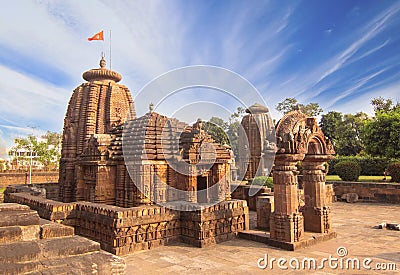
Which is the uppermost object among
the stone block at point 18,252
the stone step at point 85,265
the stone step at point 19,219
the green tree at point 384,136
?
the green tree at point 384,136

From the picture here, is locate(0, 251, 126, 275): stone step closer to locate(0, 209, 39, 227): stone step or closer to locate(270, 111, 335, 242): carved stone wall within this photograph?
locate(0, 209, 39, 227): stone step

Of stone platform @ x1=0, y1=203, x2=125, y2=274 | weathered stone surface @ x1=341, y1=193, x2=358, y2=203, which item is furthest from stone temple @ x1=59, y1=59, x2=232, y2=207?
weathered stone surface @ x1=341, y1=193, x2=358, y2=203

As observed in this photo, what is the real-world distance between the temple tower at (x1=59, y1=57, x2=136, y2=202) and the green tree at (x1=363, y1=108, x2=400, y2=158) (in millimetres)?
18037

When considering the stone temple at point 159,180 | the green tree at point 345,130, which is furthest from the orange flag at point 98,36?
the green tree at point 345,130

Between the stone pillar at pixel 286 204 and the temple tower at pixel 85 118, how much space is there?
1025 cm

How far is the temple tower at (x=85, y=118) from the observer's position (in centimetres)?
1577

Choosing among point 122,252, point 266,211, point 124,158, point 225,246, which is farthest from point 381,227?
point 124,158

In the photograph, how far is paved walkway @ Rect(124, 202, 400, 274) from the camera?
5.81 meters

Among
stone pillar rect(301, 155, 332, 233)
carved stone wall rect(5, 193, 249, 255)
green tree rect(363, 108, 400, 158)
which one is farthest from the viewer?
green tree rect(363, 108, 400, 158)

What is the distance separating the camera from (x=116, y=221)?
6926 millimetres

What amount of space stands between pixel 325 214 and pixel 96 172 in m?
8.39

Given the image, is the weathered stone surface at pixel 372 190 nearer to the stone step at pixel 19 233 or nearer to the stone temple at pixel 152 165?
the stone temple at pixel 152 165

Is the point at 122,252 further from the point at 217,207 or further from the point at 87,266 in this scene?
the point at 87,266

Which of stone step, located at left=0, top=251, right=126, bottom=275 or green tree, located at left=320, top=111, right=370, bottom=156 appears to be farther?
green tree, located at left=320, top=111, right=370, bottom=156
